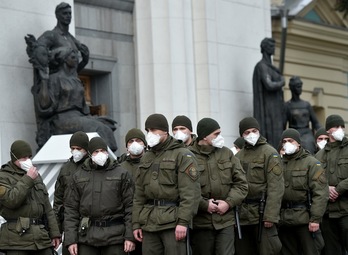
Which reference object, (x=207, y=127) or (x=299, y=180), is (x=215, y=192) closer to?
(x=207, y=127)

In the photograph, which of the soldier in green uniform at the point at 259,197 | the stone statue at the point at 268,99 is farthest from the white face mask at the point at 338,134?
the stone statue at the point at 268,99

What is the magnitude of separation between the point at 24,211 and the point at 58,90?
5711 millimetres

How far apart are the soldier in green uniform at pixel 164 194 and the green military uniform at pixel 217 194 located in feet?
2.35

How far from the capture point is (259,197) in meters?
15.5

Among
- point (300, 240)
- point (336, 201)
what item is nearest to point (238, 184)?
point (300, 240)

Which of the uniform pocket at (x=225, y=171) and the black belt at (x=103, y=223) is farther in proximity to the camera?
the uniform pocket at (x=225, y=171)

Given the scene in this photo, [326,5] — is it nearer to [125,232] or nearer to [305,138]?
[305,138]

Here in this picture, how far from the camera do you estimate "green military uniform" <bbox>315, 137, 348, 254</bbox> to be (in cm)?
1716

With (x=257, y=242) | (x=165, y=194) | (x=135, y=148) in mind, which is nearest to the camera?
(x=165, y=194)

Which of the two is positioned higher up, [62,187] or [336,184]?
[62,187]

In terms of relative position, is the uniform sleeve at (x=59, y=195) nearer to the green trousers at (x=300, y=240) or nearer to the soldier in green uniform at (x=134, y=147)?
the soldier in green uniform at (x=134, y=147)

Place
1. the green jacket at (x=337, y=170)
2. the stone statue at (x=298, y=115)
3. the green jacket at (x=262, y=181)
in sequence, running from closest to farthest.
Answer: the green jacket at (x=262, y=181), the green jacket at (x=337, y=170), the stone statue at (x=298, y=115)

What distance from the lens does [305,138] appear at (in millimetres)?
25062

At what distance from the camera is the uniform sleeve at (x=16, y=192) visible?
14.0 metres
